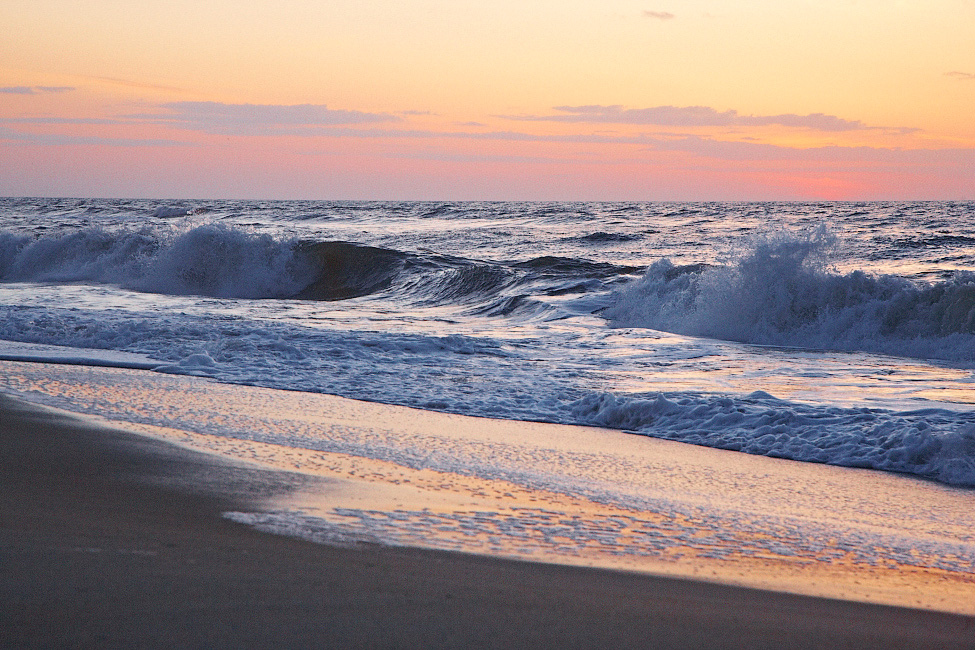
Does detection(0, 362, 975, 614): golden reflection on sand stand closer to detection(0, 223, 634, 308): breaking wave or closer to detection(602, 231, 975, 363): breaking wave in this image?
detection(602, 231, 975, 363): breaking wave

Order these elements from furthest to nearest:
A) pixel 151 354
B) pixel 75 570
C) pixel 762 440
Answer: pixel 151 354, pixel 762 440, pixel 75 570

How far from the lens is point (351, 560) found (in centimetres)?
271

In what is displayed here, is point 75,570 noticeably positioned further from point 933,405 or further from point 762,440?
point 933,405

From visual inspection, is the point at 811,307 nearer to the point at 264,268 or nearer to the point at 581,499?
the point at 581,499

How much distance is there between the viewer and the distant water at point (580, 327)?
6137mm

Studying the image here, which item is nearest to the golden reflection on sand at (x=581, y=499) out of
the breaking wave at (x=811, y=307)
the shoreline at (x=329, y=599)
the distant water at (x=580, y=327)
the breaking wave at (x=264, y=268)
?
the shoreline at (x=329, y=599)

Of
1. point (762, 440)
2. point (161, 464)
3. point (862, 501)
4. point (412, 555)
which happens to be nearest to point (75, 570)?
point (412, 555)

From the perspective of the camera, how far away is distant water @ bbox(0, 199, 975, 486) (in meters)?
6.14

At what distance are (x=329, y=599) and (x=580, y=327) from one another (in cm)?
1009

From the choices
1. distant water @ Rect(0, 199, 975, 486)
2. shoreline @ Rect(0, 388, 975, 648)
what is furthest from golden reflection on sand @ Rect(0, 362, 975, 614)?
distant water @ Rect(0, 199, 975, 486)

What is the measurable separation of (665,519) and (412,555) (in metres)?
1.27

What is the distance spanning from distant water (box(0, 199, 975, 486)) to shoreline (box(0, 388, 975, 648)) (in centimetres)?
286

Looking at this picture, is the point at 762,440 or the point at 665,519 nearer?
the point at 665,519

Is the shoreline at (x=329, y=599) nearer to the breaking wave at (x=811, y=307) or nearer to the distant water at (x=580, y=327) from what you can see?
the distant water at (x=580, y=327)
